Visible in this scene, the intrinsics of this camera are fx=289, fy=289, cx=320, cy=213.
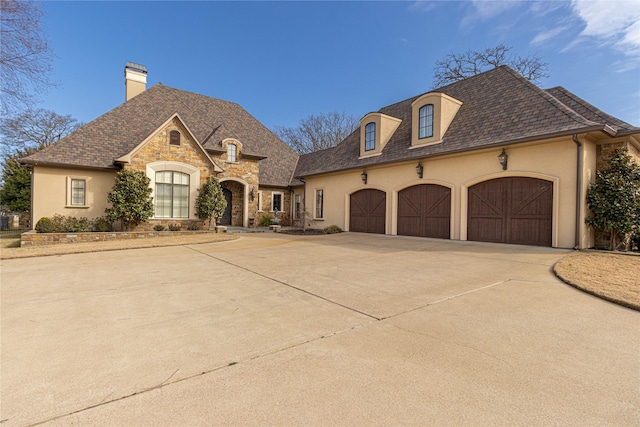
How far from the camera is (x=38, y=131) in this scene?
84.5 ft

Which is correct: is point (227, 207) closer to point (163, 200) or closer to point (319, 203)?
point (163, 200)

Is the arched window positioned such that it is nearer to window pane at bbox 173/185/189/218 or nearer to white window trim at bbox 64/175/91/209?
window pane at bbox 173/185/189/218

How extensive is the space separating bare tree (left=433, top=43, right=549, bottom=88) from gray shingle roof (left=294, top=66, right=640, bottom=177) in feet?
31.4

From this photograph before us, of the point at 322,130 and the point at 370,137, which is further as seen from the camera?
the point at 322,130

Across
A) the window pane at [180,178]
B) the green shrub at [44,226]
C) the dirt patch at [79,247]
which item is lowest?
the dirt patch at [79,247]

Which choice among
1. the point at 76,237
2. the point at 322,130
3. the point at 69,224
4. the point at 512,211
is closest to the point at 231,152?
the point at 69,224

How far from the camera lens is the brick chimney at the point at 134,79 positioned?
59.4 feet

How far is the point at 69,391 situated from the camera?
2068mm

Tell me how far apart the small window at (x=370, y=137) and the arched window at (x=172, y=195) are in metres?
9.24

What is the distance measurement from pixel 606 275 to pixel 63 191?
A: 18.8 metres

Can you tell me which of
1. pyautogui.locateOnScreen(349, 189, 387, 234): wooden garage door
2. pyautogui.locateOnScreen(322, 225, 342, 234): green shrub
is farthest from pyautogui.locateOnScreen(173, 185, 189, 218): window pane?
pyautogui.locateOnScreen(349, 189, 387, 234): wooden garage door

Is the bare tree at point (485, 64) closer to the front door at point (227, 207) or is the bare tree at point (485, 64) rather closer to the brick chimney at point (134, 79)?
the front door at point (227, 207)

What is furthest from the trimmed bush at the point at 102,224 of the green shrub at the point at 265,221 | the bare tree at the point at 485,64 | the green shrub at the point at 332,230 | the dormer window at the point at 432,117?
the bare tree at the point at 485,64

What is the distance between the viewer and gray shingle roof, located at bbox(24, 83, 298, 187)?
13.5 metres
